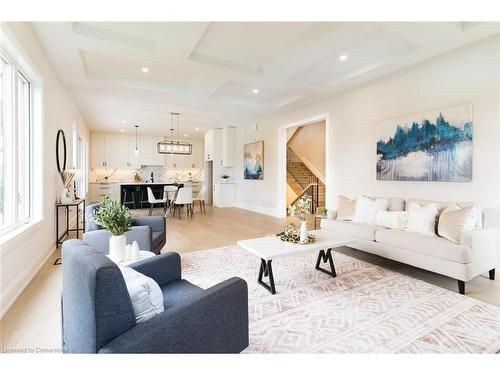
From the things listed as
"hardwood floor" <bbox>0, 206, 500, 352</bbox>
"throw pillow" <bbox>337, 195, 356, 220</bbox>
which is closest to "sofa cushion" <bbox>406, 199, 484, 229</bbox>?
"hardwood floor" <bbox>0, 206, 500, 352</bbox>

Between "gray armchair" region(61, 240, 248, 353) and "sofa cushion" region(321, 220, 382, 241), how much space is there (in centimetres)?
253

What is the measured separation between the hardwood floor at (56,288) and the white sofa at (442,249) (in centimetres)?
19

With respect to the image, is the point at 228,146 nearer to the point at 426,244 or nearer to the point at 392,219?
the point at 392,219

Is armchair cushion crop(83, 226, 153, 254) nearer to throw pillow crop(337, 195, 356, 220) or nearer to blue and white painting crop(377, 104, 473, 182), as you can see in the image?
throw pillow crop(337, 195, 356, 220)

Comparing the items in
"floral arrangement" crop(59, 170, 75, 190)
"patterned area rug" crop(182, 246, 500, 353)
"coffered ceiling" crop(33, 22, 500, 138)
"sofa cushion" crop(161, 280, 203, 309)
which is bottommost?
"patterned area rug" crop(182, 246, 500, 353)

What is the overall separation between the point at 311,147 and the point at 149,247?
638 cm

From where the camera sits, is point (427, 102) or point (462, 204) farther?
point (427, 102)

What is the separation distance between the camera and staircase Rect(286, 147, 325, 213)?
8266 millimetres

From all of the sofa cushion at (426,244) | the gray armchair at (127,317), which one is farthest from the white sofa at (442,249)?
the gray armchair at (127,317)

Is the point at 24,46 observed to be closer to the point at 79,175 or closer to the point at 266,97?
the point at 79,175

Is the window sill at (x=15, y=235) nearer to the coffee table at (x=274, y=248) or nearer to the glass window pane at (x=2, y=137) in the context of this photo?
the glass window pane at (x=2, y=137)

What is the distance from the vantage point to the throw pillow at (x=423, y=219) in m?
2.97
